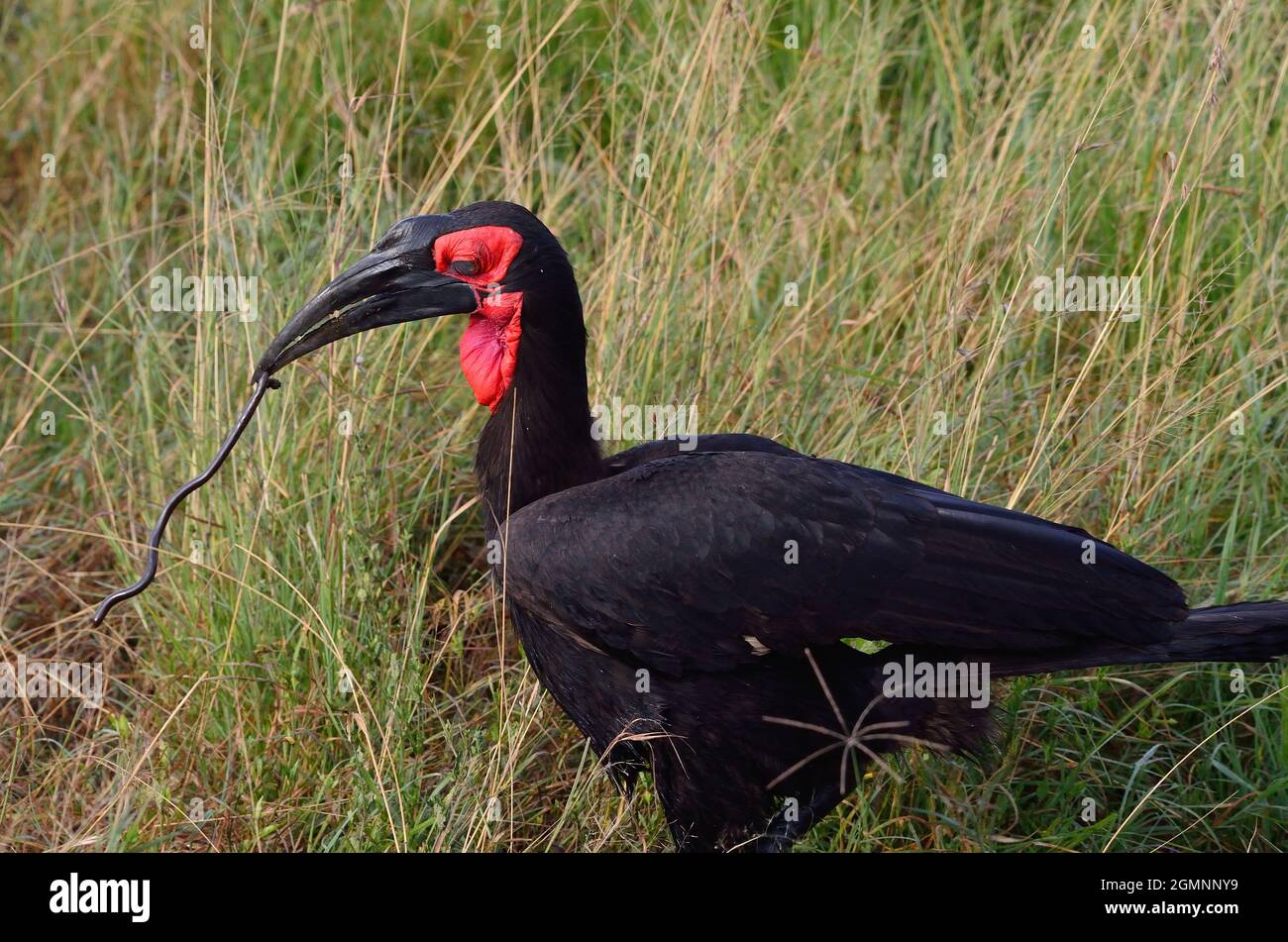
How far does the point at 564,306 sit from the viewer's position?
3312 mm

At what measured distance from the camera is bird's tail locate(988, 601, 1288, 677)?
3.02 metres

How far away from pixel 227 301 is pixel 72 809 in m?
1.36

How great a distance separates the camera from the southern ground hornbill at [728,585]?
305 cm

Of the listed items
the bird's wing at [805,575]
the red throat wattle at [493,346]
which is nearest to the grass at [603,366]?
the bird's wing at [805,575]

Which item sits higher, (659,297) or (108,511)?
(659,297)

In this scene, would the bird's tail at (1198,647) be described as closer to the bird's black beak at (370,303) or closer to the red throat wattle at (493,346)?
the red throat wattle at (493,346)

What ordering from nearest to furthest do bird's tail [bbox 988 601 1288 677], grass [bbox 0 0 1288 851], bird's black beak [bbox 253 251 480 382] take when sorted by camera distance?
bird's tail [bbox 988 601 1288 677], bird's black beak [bbox 253 251 480 382], grass [bbox 0 0 1288 851]

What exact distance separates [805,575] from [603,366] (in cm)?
123

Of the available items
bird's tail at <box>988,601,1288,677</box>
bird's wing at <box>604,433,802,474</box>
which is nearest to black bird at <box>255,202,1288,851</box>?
bird's tail at <box>988,601,1288,677</box>

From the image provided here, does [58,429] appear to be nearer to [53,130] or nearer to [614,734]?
[53,130]

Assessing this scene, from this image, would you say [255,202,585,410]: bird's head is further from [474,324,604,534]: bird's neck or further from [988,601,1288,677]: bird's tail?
[988,601,1288,677]: bird's tail

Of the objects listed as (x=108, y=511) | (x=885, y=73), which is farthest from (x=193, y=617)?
(x=885, y=73)

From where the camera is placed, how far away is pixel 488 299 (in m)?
3.30

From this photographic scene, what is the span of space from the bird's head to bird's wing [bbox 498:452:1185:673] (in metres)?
0.45
